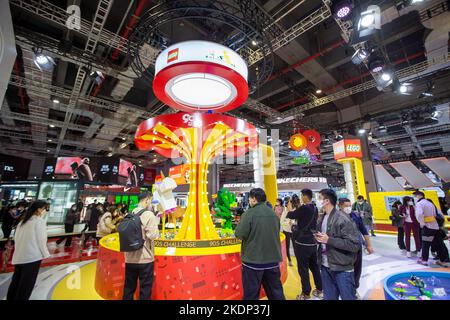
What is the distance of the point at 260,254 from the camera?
92.4 inches

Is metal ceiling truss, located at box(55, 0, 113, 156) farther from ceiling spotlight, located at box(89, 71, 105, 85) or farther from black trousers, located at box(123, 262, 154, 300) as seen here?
black trousers, located at box(123, 262, 154, 300)

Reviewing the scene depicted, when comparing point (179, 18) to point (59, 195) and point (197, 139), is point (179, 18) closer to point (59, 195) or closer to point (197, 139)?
point (197, 139)

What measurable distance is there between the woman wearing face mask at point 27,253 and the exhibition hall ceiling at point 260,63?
11.3ft

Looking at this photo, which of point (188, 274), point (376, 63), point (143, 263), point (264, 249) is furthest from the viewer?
point (376, 63)

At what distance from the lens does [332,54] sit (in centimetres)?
778

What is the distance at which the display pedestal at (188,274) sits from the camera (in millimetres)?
3208

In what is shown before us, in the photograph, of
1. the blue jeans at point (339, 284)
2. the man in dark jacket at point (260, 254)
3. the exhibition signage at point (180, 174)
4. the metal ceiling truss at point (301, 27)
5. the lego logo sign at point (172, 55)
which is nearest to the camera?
the blue jeans at point (339, 284)

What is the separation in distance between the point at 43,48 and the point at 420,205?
32.1ft

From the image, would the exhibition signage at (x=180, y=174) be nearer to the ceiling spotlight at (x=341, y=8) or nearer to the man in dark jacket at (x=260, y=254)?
the ceiling spotlight at (x=341, y=8)

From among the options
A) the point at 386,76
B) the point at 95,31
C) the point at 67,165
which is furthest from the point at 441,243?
the point at 67,165

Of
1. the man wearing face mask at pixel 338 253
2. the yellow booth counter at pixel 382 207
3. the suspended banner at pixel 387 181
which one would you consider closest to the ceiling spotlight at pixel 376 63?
the man wearing face mask at pixel 338 253

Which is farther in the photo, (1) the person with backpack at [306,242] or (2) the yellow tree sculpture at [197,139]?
(2) the yellow tree sculpture at [197,139]

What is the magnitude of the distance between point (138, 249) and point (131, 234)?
217 millimetres
